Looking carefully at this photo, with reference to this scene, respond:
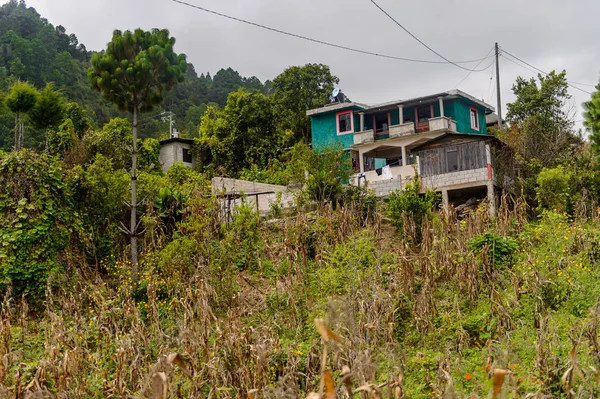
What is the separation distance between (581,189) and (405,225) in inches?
232

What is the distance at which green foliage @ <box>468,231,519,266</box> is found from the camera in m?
11.9

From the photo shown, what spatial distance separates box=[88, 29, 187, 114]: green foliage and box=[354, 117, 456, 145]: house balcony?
11.9 metres

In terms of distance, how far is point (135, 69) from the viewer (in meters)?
14.0

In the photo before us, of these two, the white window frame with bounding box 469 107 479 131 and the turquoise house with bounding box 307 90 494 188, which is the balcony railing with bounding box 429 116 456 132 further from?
the white window frame with bounding box 469 107 479 131

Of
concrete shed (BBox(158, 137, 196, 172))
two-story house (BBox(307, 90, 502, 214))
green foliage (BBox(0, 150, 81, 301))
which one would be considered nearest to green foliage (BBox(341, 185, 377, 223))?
two-story house (BBox(307, 90, 502, 214))

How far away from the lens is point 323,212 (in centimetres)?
Answer: 1605

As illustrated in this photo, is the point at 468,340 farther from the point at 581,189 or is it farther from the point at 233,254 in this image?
the point at 581,189

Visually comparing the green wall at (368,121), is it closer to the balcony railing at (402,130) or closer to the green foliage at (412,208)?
the balcony railing at (402,130)

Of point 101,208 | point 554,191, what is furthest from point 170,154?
point 554,191

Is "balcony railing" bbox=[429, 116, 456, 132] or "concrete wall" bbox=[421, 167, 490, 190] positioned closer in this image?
"concrete wall" bbox=[421, 167, 490, 190]

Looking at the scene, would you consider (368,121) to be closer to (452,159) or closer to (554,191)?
(452,159)

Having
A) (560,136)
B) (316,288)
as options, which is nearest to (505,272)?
(316,288)

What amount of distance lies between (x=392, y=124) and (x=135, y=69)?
50.6 feet

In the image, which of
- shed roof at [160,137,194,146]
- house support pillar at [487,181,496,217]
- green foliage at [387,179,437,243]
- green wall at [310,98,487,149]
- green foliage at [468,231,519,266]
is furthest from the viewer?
shed roof at [160,137,194,146]
